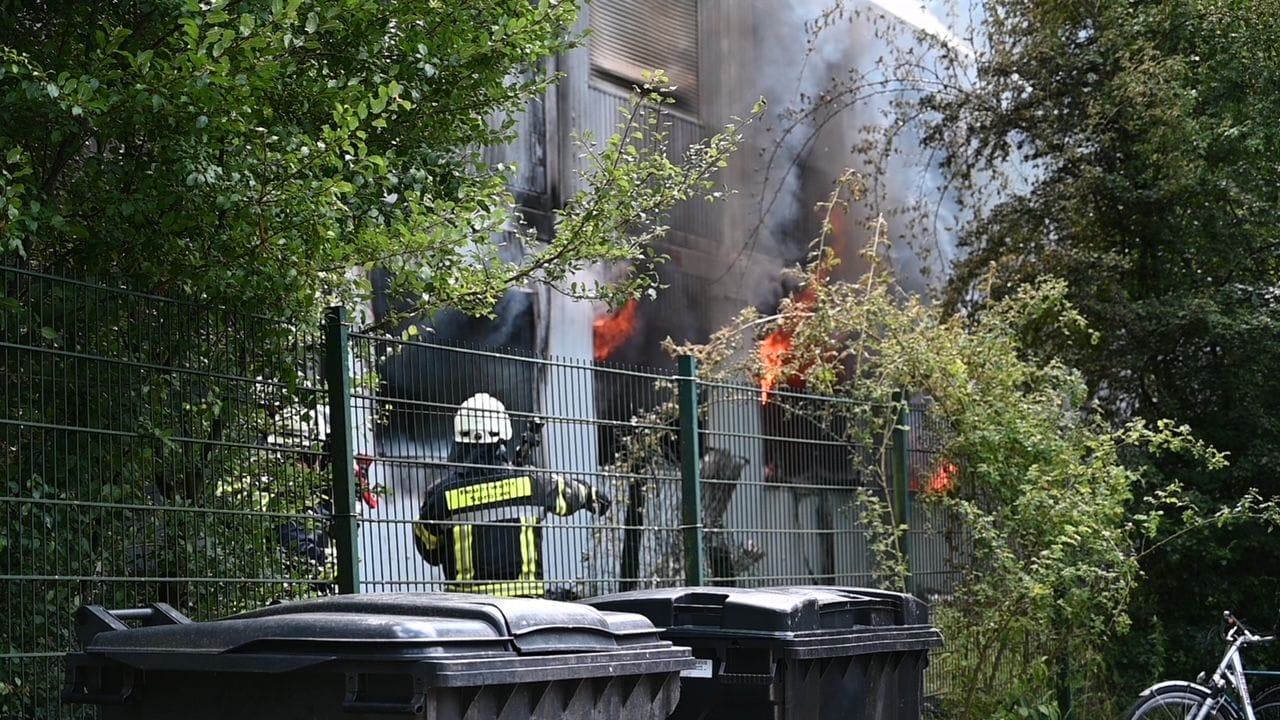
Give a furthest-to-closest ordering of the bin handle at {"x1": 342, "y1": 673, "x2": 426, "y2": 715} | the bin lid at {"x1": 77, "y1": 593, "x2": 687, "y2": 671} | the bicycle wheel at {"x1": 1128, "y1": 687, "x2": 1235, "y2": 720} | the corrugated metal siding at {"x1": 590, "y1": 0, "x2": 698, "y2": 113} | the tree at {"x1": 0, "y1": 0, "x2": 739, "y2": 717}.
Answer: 1. the corrugated metal siding at {"x1": 590, "y1": 0, "x2": 698, "y2": 113}
2. the bicycle wheel at {"x1": 1128, "y1": 687, "x2": 1235, "y2": 720}
3. the tree at {"x1": 0, "y1": 0, "x2": 739, "y2": 717}
4. the bin lid at {"x1": 77, "y1": 593, "x2": 687, "y2": 671}
5. the bin handle at {"x1": 342, "y1": 673, "x2": 426, "y2": 715}

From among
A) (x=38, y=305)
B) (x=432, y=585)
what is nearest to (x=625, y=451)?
(x=432, y=585)

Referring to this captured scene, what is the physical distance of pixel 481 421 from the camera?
715cm

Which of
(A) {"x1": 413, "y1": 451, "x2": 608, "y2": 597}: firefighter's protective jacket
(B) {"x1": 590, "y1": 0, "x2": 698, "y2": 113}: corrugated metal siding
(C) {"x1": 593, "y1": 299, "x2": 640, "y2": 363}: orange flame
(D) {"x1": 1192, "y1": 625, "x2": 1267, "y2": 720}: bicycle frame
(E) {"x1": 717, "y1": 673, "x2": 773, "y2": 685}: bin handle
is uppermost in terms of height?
(B) {"x1": 590, "y1": 0, "x2": 698, "y2": 113}: corrugated metal siding

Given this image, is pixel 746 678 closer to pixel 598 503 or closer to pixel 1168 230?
pixel 598 503

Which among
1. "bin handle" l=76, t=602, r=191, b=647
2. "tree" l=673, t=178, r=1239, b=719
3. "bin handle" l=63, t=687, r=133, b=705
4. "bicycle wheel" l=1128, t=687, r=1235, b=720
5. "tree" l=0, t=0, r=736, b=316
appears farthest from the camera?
"tree" l=673, t=178, r=1239, b=719

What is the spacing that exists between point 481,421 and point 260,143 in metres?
1.67

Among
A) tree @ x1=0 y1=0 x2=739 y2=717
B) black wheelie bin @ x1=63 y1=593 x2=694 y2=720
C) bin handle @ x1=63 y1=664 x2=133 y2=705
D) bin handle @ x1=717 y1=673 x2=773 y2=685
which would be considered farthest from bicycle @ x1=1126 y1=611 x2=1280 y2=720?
bin handle @ x1=63 y1=664 x2=133 y2=705

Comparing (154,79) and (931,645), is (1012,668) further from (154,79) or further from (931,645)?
(154,79)

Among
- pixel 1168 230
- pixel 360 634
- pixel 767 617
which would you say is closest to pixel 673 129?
pixel 1168 230

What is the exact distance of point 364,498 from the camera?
6.80 m

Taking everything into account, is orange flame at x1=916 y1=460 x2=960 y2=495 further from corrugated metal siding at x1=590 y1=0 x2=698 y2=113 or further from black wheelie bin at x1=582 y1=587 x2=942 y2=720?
corrugated metal siding at x1=590 y1=0 x2=698 y2=113

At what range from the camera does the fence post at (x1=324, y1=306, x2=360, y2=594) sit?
6.45 m

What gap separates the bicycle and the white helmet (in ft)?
17.4

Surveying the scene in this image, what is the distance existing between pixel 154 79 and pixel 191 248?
2.54 feet
